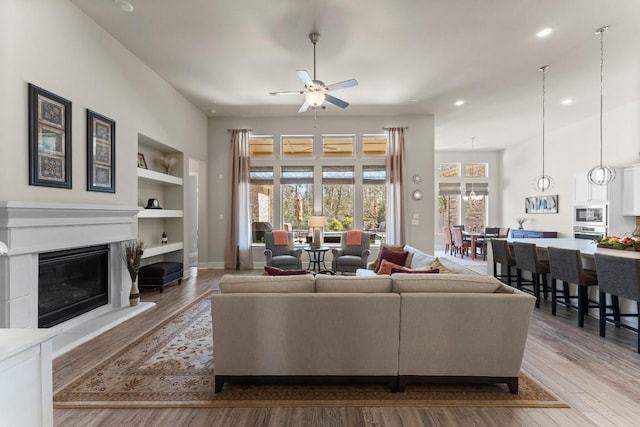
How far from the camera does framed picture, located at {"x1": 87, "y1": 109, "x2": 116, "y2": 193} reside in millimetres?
3648

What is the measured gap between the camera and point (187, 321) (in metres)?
3.73

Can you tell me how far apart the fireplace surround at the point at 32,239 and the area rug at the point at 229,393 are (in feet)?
3.05

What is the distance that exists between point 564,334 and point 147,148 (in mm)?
6675

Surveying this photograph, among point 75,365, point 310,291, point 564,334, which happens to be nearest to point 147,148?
point 75,365

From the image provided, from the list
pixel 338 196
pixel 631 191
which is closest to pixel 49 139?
pixel 338 196

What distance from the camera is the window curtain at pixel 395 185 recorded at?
704cm

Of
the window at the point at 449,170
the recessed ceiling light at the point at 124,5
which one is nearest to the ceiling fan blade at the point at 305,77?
the recessed ceiling light at the point at 124,5

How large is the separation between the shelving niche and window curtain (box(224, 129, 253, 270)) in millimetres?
1257

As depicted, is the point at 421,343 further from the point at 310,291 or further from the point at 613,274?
the point at 613,274

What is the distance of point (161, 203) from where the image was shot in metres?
6.10

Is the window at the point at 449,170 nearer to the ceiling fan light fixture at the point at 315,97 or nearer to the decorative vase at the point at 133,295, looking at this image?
the ceiling fan light fixture at the point at 315,97

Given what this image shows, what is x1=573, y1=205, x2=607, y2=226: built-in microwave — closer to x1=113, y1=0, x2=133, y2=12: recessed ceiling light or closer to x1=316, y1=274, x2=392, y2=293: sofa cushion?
x1=316, y1=274, x2=392, y2=293: sofa cushion

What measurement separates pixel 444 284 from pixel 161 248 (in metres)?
4.87

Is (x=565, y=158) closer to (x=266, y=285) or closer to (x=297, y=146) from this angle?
(x=297, y=146)
